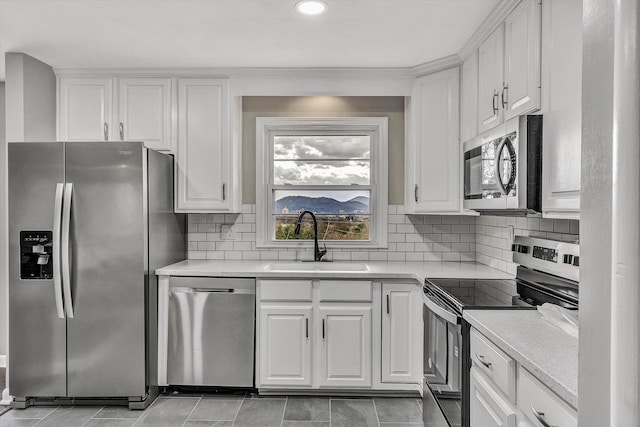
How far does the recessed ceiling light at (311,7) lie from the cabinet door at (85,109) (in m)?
1.79

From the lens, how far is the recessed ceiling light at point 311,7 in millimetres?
2215

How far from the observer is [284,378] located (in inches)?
114

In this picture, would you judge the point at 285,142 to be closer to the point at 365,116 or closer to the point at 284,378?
the point at 365,116

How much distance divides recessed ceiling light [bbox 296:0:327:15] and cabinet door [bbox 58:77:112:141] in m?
1.79

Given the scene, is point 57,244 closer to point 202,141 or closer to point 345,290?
point 202,141

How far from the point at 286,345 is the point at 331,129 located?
1.76 metres

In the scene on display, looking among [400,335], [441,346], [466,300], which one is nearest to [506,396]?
[466,300]

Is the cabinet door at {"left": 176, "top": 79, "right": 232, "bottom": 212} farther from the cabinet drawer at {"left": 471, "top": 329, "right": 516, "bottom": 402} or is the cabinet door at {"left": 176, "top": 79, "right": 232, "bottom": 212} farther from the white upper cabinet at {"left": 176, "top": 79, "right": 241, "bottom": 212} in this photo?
the cabinet drawer at {"left": 471, "top": 329, "right": 516, "bottom": 402}

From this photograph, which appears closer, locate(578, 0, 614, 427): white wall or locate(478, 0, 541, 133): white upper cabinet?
locate(578, 0, 614, 427): white wall

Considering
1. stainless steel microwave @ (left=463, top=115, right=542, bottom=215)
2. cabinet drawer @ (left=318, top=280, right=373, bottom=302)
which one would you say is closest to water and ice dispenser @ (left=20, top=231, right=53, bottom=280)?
cabinet drawer @ (left=318, top=280, right=373, bottom=302)

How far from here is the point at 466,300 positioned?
6.36 ft

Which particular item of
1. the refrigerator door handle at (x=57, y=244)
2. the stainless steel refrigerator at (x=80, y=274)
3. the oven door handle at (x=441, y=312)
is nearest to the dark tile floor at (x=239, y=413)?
the stainless steel refrigerator at (x=80, y=274)

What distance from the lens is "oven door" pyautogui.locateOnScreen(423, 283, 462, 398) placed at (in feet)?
6.13

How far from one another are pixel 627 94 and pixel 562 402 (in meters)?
0.96
